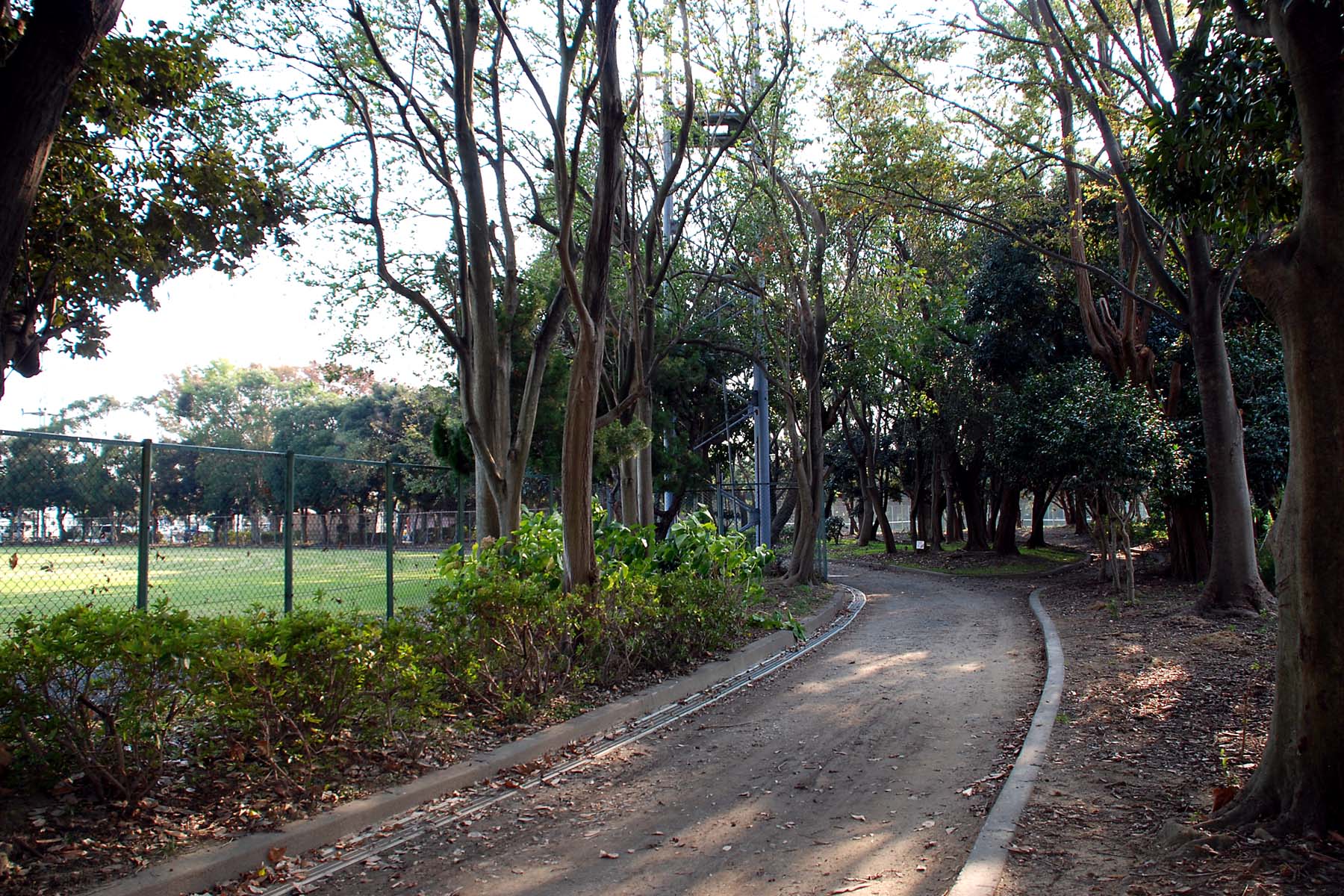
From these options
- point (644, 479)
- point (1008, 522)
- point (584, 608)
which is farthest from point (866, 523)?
point (584, 608)

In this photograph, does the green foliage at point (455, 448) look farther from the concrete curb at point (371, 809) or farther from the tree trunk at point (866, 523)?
the tree trunk at point (866, 523)

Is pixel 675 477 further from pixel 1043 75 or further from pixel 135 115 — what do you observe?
pixel 135 115

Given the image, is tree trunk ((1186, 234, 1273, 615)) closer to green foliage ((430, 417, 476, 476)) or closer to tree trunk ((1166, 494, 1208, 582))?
tree trunk ((1166, 494, 1208, 582))

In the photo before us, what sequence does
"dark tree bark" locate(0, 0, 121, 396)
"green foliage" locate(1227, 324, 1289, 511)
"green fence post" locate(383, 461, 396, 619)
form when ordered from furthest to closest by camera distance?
1. "green foliage" locate(1227, 324, 1289, 511)
2. "green fence post" locate(383, 461, 396, 619)
3. "dark tree bark" locate(0, 0, 121, 396)

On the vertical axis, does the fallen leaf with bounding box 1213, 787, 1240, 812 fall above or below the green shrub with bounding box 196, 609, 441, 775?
below

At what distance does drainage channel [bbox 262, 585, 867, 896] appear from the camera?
4.82 meters

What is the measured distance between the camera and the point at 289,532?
400 inches

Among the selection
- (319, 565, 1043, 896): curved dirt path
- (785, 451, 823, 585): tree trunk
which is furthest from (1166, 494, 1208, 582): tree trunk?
(319, 565, 1043, 896): curved dirt path

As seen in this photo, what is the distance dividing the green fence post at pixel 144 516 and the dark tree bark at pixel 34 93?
132 inches

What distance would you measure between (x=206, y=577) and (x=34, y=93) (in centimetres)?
628

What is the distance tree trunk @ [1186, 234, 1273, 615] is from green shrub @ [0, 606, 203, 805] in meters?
13.0

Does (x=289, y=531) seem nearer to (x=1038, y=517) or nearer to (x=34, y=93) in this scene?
(x=34, y=93)

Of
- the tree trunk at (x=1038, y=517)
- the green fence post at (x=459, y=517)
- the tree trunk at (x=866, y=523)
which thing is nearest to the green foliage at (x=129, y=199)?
the green fence post at (x=459, y=517)

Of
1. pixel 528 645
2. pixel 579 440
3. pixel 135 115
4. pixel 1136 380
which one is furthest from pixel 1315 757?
pixel 1136 380
